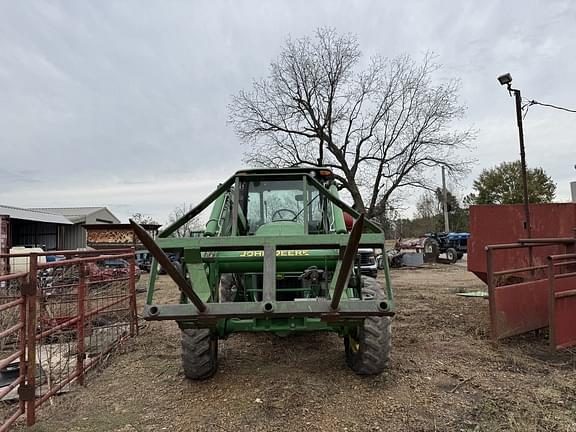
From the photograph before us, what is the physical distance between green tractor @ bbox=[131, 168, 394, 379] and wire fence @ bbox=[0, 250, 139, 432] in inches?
41.9

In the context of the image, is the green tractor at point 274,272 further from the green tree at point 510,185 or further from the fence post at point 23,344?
the green tree at point 510,185

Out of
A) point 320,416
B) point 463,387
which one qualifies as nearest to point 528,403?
point 463,387

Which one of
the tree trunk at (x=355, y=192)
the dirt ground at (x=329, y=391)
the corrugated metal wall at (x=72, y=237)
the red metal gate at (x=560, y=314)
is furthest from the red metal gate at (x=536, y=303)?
the corrugated metal wall at (x=72, y=237)

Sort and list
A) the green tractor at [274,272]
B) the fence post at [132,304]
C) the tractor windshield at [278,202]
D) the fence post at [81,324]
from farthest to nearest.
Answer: the fence post at [132,304]
the tractor windshield at [278,202]
the fence post at [81,324]
the green tractor at [274,272]

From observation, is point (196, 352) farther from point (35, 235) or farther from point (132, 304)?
point (35, 235)

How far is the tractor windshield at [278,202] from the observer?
16.8ft

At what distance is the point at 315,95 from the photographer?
76.5 ft

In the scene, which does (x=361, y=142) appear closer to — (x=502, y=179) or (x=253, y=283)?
(x=253, y=283)

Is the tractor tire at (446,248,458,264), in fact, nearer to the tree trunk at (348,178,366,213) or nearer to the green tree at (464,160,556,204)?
the tree trunk at (348,178,366,213)

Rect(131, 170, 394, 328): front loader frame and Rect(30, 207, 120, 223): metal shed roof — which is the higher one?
Rect(30, 207, 120, 223): metal shed roof

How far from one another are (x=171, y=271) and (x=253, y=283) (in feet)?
5.94

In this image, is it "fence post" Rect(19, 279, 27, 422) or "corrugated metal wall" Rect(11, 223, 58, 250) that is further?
"corrugated metal wall" Rect(11, 223, 58, 250)

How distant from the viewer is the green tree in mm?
41219

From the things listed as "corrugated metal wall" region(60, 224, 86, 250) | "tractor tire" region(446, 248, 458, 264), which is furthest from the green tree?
"corrugated metal wall" region(60, 224, 86, 250)
